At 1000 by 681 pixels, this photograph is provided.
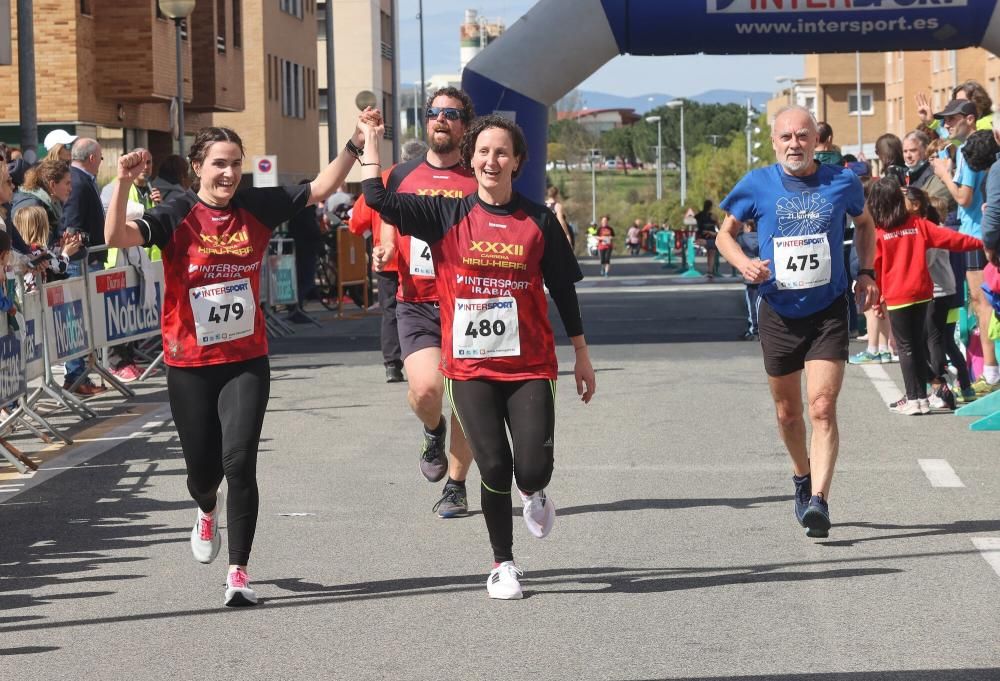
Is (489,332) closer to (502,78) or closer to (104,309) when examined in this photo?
(104,309)

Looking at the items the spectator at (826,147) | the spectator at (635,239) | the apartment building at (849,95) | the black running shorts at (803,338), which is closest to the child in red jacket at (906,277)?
the spectator at (826,147)

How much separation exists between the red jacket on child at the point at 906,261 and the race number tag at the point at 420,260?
481 cm

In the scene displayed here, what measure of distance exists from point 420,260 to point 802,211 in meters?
1.96

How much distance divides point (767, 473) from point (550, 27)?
10.2 meters

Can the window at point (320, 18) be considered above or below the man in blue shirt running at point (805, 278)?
above

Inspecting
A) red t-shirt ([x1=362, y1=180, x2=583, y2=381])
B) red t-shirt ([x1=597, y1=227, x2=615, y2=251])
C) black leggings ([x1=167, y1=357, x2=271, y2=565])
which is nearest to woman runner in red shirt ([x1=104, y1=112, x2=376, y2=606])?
black leggings ([x1=167, y1=357, x2=271, y2=565])

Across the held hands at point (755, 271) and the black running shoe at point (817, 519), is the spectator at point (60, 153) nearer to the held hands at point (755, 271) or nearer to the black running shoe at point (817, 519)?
the held hands at point (755, 271)

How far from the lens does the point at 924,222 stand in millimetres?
13109

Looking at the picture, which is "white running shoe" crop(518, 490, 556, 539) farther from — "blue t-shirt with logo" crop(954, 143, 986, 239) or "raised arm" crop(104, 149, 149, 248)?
"blue t-shirt with logo" crop(954, 143, 986, 239)

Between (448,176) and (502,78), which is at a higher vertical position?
(502,78)

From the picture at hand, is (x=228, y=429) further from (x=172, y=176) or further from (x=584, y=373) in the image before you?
(x=172, y=176)

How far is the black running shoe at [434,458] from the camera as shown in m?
9.41

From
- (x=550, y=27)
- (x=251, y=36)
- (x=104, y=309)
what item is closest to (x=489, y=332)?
(x=104, y=309)

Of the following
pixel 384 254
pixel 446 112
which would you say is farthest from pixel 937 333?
pixel 446 112
